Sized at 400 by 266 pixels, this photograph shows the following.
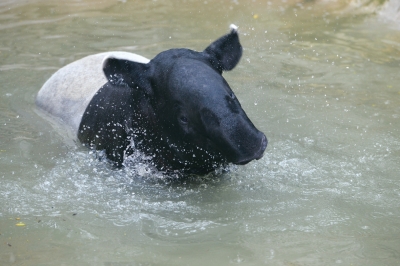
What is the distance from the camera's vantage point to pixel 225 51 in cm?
611

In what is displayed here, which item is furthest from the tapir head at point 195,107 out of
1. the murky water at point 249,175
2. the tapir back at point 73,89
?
the tapir back at point 73,89

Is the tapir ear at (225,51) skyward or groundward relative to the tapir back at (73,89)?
skyward

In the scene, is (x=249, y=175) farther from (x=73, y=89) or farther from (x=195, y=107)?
(x=73, y=89)

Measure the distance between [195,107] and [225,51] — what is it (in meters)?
1.04

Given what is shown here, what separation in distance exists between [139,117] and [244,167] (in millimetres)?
1259

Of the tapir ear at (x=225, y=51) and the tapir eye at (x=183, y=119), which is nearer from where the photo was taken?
the tapir eye at (x=183, y=119)

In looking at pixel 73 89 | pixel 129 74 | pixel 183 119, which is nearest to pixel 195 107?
→ pixel 183 119

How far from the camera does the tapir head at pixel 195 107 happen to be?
16.4 ft

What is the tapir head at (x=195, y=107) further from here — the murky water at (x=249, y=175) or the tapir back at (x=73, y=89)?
the tapir back at (x=73, y=89)

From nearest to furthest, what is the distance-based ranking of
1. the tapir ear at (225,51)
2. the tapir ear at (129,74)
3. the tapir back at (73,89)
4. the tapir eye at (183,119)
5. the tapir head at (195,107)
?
the tapir head at (195,107), the tapir eye at (183,119), the tapir ear at (129,74), the tapir ear at (225,51), the tapir back at (73,89)

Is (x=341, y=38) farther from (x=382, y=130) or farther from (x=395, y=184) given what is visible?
(x=395, y=184)

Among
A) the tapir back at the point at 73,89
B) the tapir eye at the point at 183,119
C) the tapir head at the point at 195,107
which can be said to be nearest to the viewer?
the tapir head at the point at 195,107

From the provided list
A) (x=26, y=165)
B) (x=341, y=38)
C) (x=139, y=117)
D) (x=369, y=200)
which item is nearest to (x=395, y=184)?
(x=369, y=200)

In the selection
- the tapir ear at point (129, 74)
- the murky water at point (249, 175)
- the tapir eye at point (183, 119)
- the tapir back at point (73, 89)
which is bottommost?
the murky water at point (249, 175)
